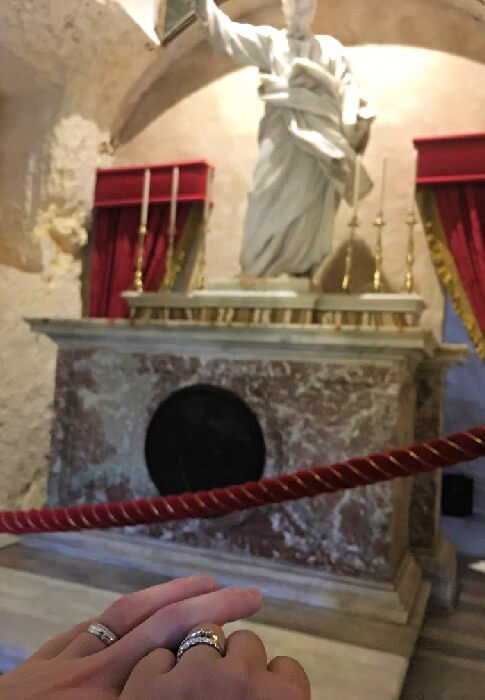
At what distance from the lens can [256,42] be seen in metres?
2.68

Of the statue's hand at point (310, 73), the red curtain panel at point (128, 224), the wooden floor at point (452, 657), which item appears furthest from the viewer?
the red curtain panel at point (128, 224)

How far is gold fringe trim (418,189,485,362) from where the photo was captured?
9.71ft

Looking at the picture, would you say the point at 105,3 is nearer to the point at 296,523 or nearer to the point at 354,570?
the point at 296,523

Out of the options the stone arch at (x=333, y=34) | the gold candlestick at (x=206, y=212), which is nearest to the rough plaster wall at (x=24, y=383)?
the gold candlestick at (x=206, y=212)

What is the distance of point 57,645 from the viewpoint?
696 millimetres

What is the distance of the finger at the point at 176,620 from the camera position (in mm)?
624

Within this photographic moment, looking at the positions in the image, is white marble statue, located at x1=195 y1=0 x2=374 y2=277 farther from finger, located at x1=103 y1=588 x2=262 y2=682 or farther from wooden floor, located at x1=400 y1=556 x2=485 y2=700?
finger, located at x1=103 y1=588 x2=262 y2=682

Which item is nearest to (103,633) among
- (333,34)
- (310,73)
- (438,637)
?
(438,637)

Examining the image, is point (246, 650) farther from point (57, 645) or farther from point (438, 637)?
point (438, 637)

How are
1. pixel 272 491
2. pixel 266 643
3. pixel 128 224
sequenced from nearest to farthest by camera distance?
pixel 272 491, pixel 266 643, pixel 128 224

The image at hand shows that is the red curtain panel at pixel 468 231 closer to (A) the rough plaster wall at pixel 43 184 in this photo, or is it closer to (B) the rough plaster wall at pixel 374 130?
(B) the rough plaster wall at pixel 374 130

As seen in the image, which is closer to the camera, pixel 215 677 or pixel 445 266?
pixel 215 677

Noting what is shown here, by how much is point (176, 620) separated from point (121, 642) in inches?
2.4

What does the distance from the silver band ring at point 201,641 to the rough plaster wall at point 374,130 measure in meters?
2.78
